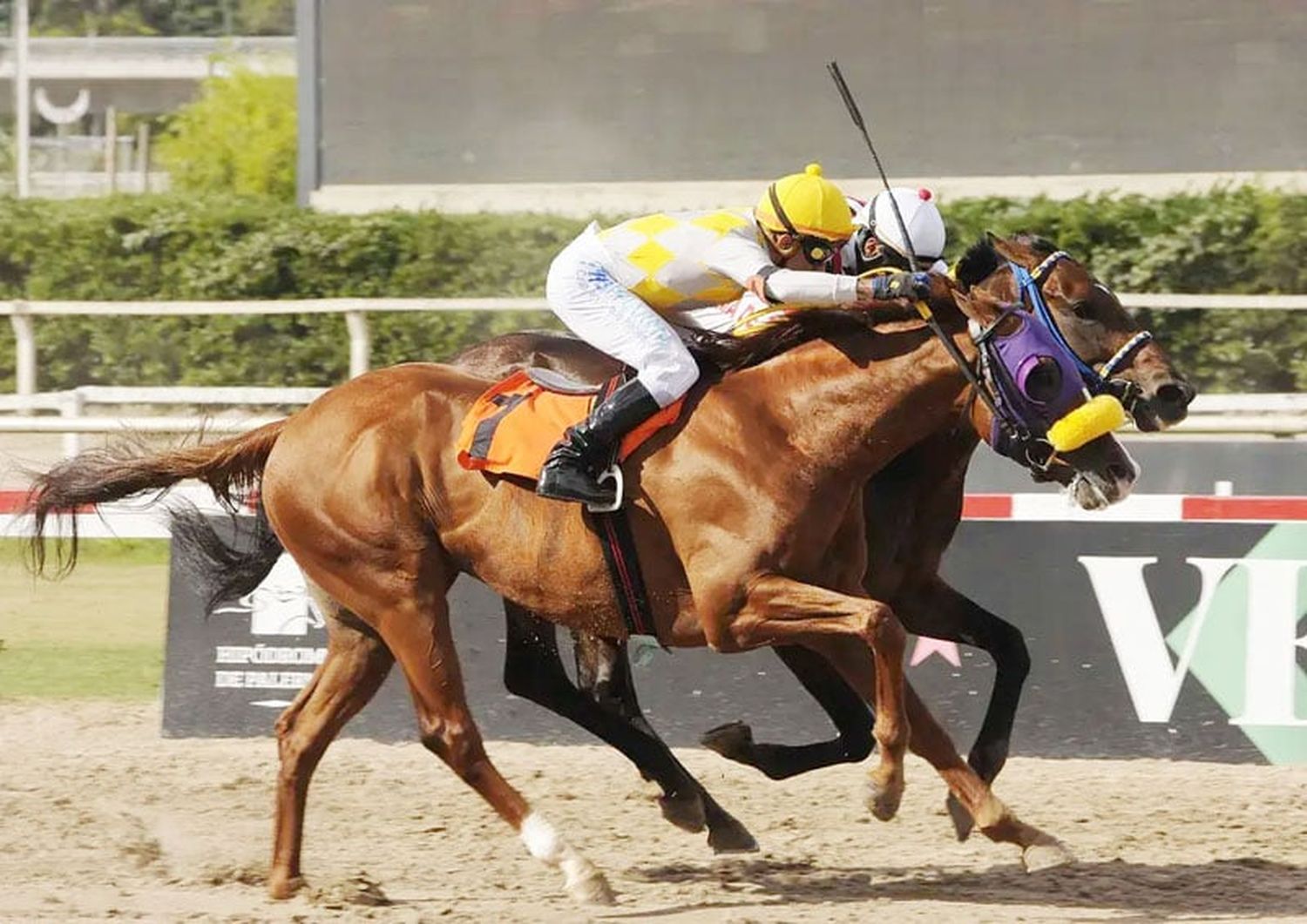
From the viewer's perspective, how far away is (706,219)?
5.55 m

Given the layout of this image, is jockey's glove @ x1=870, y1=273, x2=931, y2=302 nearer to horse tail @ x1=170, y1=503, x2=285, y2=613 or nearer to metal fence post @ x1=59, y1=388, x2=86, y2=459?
horse tail @ x1=170, y1=503, x2=285, y2=613

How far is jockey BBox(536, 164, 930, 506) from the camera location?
5.29m

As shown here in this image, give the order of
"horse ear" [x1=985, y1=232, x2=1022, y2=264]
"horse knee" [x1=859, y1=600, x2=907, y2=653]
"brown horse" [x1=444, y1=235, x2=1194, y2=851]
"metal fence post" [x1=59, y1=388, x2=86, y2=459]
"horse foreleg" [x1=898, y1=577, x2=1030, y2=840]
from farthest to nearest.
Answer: "metal fence post" [x1=59, y1=388, x2=86, y2=459], "horse foreleg" [x1=898, y1=577, x2=1030, y2=840], "brown horse" [x1=444, y1=235, x2=1194, y2=851], "horse ear" [x1=985, y1=232, x2=1022, y2=264], "horse knee" [x1=859, y1=600, x2=907, y2=653]

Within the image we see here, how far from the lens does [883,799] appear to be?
200 inches

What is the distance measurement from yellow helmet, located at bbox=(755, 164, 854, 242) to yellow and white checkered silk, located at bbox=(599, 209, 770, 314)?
0.08 metres

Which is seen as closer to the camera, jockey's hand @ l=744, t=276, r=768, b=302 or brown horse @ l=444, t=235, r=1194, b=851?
jockey's hand @ l=744, t=276, r=768, b=302

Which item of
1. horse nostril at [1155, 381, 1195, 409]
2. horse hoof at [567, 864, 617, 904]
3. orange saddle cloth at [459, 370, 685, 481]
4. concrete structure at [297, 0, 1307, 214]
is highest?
concrete structure at [297, 0, 1307, 214]

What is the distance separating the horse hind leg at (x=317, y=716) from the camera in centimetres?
562

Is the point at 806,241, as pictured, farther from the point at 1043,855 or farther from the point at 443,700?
the point at 1043,855

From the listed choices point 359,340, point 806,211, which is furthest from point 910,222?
point 359,340

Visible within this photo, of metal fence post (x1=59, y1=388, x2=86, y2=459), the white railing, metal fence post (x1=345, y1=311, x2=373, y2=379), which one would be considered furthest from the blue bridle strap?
metal fence post (x1=59, y1=388, x2=86, y2=459)

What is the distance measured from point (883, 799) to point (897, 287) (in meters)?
1.22

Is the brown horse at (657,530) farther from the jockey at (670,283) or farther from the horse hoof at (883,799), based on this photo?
the jockey at (670,283)

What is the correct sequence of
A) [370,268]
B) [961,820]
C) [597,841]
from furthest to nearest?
[370,268], [597,841], [961,820]
